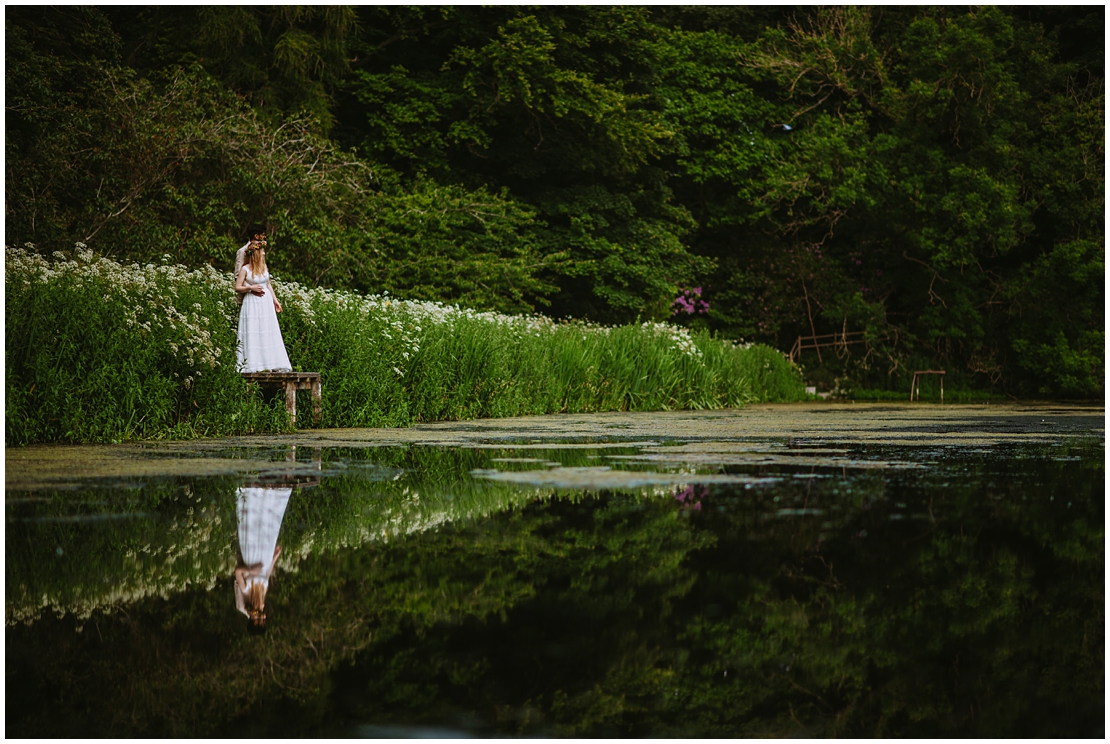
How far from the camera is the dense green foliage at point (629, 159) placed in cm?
1580

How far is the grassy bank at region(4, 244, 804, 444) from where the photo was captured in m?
7.45

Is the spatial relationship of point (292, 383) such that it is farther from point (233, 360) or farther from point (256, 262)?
point (256, 262)

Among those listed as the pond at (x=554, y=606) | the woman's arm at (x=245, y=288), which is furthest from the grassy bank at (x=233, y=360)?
the pond at (x=554, y=606)

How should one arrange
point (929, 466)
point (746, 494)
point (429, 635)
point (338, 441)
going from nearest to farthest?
point (429, 635)
point (746, 494)
point (929, 466)
point (338, 441)

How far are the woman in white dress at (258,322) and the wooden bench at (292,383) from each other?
207mm

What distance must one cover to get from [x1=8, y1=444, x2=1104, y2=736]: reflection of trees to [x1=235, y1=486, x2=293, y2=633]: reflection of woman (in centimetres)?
7

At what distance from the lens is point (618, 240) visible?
24.3 m

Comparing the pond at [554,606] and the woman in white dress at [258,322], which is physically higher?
the woman in white dress at [258,322]

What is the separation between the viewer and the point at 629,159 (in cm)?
2472

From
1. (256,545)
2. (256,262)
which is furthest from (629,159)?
(256,545)

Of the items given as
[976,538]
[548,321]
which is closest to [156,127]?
[548,321]

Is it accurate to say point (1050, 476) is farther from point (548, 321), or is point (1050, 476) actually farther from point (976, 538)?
point (548, 321)

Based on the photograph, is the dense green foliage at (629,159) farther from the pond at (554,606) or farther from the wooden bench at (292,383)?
the pond at (554,606)

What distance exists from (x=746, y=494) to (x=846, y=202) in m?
21.3
